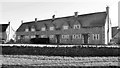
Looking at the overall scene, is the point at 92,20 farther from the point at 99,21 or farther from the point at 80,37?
the point at 80,37

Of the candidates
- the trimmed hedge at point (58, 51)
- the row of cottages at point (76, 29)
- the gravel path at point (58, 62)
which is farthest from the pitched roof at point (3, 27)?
the gravel path at point (58, 62)

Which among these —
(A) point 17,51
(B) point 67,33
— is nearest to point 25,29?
(B) point 67,33

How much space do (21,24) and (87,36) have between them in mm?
33784

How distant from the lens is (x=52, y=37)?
175 ft

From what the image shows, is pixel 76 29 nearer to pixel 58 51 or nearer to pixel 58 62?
pixel 58 51

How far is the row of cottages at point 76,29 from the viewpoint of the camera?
4278 cm

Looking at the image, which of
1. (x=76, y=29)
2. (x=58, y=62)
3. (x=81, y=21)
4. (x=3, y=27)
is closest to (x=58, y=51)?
(x=58, y=62)

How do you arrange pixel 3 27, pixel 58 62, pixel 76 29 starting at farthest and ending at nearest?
pixel 3 27 < pixel 76 29 < pixel 58 62

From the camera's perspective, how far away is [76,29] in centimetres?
4741

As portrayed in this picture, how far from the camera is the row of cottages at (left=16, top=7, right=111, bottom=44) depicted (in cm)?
4278

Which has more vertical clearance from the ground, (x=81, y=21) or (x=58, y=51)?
(x=81, y=21)

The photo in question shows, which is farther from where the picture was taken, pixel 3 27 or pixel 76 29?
pixel 3 27

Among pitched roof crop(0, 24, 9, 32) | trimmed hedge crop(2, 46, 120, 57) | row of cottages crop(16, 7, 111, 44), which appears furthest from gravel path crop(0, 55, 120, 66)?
pitched roof crop(0, 24, 9, 32)

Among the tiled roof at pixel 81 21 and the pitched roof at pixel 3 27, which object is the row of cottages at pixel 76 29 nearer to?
the tiled roof at pixel 81 21
